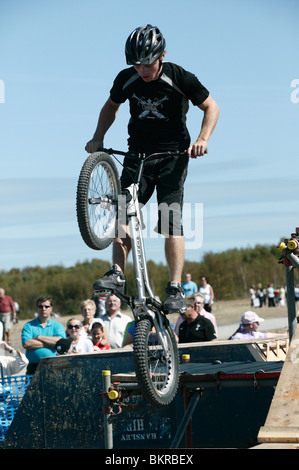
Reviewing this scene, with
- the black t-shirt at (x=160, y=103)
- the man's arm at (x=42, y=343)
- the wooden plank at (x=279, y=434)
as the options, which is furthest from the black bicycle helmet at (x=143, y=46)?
the man's arm at (x=42, y=343)

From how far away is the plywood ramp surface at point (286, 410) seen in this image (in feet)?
15.3

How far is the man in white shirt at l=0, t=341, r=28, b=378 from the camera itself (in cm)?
897

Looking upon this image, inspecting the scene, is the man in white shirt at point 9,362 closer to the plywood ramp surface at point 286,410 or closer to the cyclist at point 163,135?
the cyclist at point 163,135

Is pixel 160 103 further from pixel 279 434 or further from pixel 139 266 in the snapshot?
pixel 279 434

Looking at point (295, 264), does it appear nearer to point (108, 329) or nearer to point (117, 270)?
point (117, 270)

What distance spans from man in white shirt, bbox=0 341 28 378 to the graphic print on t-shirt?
163 inches

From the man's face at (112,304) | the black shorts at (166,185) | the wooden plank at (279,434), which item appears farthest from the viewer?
the man's face at (112,304)

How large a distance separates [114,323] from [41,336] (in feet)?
4.20

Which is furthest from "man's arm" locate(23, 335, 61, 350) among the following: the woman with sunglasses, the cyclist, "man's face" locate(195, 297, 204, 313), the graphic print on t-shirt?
the graphic print on t-shirt

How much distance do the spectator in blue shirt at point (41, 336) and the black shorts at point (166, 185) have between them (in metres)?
3.44

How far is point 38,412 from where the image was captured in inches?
296

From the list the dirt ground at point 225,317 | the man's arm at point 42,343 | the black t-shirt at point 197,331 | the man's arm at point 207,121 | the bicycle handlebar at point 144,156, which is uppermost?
the man's arm at point 207,121
